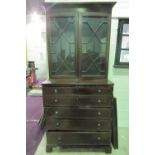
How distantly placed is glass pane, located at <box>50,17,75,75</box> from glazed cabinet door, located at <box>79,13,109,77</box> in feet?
0.37

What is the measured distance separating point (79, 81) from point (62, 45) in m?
0.49

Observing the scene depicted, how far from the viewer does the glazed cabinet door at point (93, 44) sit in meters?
1.88

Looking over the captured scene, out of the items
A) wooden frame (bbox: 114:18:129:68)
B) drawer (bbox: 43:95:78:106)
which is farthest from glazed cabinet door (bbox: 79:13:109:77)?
drawer (bbox: 43:95:78:106)

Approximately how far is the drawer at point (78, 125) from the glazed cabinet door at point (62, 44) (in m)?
0.55

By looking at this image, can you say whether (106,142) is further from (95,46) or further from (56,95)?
(95,46)

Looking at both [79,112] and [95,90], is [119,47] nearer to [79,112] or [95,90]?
[95,90]

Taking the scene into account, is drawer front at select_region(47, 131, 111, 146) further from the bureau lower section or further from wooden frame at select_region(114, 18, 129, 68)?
wooden frame at select_region(114, 18, 129, 68)

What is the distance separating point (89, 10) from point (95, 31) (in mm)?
248

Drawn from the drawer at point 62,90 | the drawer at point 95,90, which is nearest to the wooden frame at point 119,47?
the drawer at point 95,90

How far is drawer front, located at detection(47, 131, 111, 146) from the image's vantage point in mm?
1865

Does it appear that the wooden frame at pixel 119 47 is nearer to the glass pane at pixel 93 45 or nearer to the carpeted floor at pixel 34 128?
the glass pane at pixel 93 45

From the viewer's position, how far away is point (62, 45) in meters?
1.95
